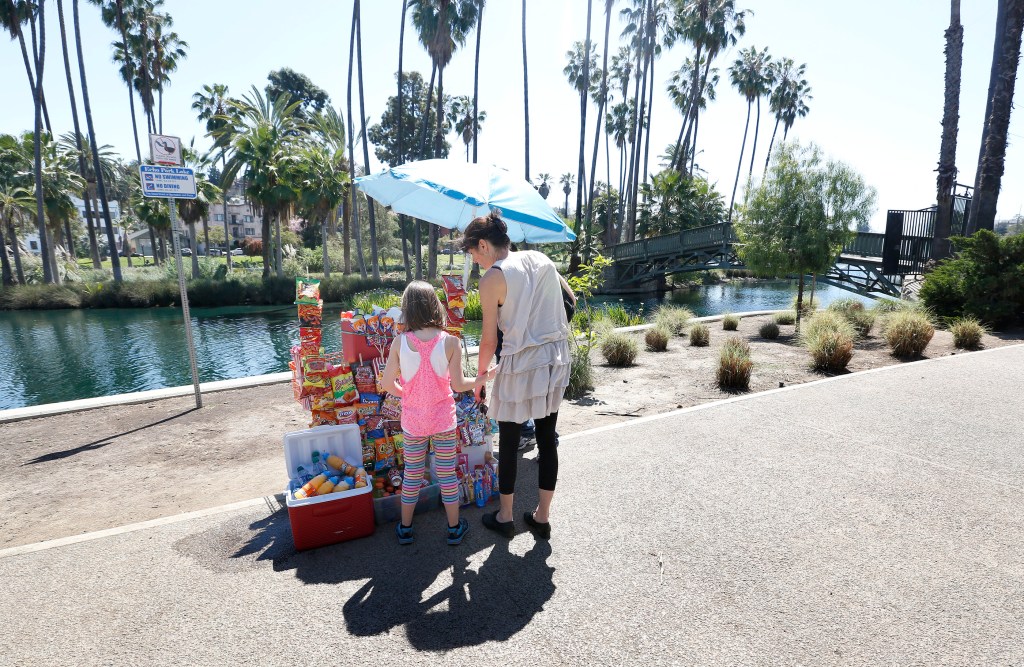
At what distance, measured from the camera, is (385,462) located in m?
3.95

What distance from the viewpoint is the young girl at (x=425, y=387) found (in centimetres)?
318

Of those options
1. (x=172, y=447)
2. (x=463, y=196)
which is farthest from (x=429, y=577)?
(x=172, y=447)

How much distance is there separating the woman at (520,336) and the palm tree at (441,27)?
1110 inches

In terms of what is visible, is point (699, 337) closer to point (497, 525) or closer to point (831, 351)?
point (831, 351)

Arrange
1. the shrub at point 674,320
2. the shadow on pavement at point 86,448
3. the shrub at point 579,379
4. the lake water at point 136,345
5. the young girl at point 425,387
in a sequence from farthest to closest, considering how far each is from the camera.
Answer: the lake water at point 136,345
the shrub at point 674,320
the shrub at point 579,379
the shadow on pavement at point 86,448
the young girl at point 425,387

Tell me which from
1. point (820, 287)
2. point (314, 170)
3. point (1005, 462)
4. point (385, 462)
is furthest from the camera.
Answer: point (820, 287)

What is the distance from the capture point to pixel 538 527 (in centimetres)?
340

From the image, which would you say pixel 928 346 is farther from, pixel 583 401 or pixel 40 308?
pixel 40 308

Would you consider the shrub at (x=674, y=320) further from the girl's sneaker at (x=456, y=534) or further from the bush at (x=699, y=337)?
the girl's sneaker at (x=456, y=534)

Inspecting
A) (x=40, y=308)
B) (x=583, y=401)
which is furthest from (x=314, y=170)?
(x=583, y=401)

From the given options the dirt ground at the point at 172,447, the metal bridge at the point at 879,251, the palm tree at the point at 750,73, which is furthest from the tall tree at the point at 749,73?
the dirt ground at the point at 172,447

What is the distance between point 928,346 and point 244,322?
23007 mm

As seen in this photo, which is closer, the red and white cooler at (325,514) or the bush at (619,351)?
the red and white cooler at (325,514)

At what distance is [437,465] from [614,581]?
4.01ft
